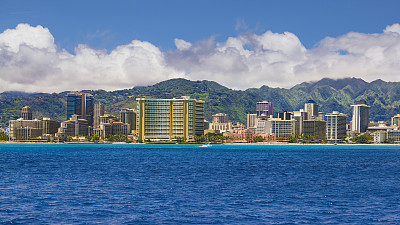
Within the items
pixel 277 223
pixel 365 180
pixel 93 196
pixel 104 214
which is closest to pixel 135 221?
pixel 104 214

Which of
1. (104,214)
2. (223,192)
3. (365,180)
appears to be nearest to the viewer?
(104,214)

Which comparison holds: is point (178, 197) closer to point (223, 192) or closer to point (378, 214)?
point (223, 192)

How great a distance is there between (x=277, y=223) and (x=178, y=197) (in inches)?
800

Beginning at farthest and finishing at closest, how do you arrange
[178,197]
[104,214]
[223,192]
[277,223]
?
[223,192]
[178,197]
[104,214]
[277,223]

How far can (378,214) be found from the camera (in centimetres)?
5856

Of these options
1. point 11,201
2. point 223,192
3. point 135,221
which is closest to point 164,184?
point 223,192

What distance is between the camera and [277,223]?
53156 millimetres

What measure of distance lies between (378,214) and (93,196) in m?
35.9

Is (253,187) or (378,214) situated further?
(253,187)

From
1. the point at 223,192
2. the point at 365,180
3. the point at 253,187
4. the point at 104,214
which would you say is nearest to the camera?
the point at 104,214

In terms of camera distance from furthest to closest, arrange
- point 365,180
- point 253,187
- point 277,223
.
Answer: point 365,180 → point 253,187 → point 277,223

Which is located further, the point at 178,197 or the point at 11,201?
the point at 178,197

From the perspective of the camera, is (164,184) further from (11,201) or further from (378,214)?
(378,214)

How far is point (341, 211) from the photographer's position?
2366 inches
